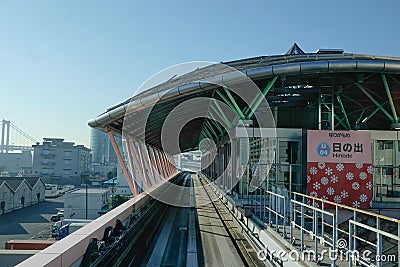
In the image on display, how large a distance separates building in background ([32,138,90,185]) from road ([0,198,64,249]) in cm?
2495

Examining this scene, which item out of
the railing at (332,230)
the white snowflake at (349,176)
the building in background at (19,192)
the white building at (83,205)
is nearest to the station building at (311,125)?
the white snowflake at (349,176)

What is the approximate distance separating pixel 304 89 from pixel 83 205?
36.2m

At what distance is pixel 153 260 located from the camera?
8242 millimetres

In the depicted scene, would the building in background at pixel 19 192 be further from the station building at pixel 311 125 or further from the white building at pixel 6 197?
the station building at pixel 311 125

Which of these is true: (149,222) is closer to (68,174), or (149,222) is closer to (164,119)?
(164,119)

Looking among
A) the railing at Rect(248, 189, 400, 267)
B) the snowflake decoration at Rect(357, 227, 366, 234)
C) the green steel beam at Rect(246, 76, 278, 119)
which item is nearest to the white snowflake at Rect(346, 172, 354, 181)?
the railing at Rect(248, 189, 400, 267)

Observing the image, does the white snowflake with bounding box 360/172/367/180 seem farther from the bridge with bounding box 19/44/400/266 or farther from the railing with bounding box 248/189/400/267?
the railing with bounding box 248/189/400/267

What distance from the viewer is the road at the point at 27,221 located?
3444 centimetres

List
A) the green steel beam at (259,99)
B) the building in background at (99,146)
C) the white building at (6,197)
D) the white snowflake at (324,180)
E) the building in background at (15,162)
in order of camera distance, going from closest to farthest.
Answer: the white snowflake at (324,180) < the green steel beam at (259,99) < the white building at (6,197) < the building in background at (15,162) < the building in background at (99,146)

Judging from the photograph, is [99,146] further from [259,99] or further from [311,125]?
[259,99]

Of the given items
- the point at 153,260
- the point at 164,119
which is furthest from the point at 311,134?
the point at 164,119

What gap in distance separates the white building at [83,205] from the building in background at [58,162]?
36.4 metres

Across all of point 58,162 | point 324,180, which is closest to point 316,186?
point 324,180

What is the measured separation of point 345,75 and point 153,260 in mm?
8740
